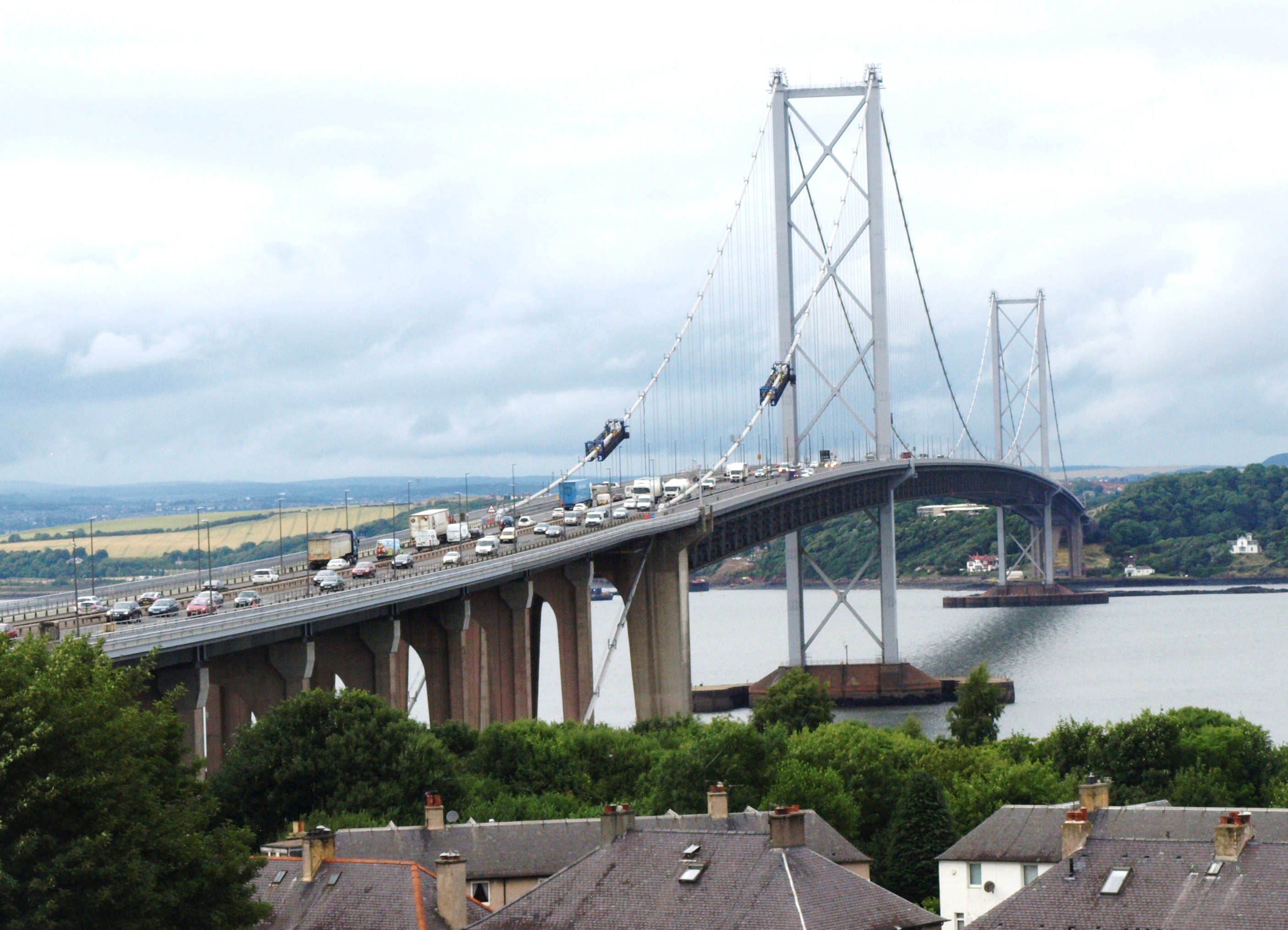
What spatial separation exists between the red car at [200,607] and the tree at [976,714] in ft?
67.2

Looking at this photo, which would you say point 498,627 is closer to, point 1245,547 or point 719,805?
point 719,805

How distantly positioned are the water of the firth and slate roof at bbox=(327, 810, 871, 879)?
31304 millimetres

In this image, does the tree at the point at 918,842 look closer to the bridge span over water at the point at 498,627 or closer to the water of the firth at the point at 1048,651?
the bridge span over water at the point at 498,627

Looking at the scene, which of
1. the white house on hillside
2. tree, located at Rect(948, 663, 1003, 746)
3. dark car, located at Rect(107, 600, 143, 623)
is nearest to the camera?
dark car, located at Rect(107, 600, 143, 623)

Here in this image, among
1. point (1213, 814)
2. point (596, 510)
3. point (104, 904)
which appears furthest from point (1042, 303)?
point (104, 904)

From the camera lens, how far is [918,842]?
35.1m

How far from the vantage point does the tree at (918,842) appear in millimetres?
34250

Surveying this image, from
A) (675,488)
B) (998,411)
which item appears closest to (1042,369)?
(998,411)

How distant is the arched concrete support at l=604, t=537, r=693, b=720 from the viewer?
71000mm

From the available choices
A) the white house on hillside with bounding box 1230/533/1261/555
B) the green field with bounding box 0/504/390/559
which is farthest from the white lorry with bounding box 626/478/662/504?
the white house on hillside with bounding box 1230/533/1261/555

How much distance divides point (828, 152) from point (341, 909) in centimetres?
7729

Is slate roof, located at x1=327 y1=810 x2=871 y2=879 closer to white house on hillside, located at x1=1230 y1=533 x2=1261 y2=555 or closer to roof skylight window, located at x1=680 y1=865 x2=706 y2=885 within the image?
roof skylight window, located at x1=680 y1=865 x2=706 y2=885

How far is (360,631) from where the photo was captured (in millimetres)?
48781

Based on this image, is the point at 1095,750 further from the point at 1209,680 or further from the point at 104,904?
the point at 1209,680
